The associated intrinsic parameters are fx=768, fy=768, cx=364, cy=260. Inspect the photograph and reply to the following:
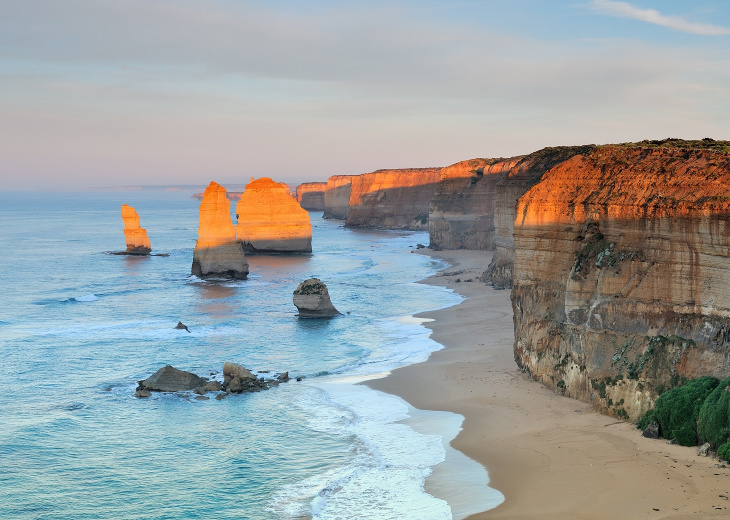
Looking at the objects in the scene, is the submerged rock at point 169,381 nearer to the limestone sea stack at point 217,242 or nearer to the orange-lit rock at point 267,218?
the limestone sea stack at point 217,242

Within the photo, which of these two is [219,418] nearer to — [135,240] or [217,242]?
[217,242]

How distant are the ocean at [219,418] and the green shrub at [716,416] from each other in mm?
5346

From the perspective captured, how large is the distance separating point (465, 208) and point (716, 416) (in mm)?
67531

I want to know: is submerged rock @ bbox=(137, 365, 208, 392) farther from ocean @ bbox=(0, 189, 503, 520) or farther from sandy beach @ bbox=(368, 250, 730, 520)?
sandy beach @ bbox=(368, 250, 730, 520)

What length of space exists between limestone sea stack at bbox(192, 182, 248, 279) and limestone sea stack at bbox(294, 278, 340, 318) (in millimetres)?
16674

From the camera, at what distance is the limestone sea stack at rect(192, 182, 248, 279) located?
60.8 m

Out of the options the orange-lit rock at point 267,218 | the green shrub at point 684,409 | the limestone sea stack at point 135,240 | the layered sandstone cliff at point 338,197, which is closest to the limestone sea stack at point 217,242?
the orange-lit rock at point 267,218

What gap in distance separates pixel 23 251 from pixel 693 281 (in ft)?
297

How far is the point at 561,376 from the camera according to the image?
82.7 ft

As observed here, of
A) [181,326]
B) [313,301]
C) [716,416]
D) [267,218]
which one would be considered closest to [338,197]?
[267,218]

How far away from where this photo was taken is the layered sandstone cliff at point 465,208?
3260 inches

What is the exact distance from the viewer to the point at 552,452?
66.9 ft

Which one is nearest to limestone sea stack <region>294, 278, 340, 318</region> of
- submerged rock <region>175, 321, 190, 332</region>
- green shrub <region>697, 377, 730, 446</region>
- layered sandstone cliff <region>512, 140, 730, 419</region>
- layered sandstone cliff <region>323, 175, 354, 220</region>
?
submerged rock <region>175, 321, 190, 332</region>

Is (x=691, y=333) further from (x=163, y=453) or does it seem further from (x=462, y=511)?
(x=163, y=453)
